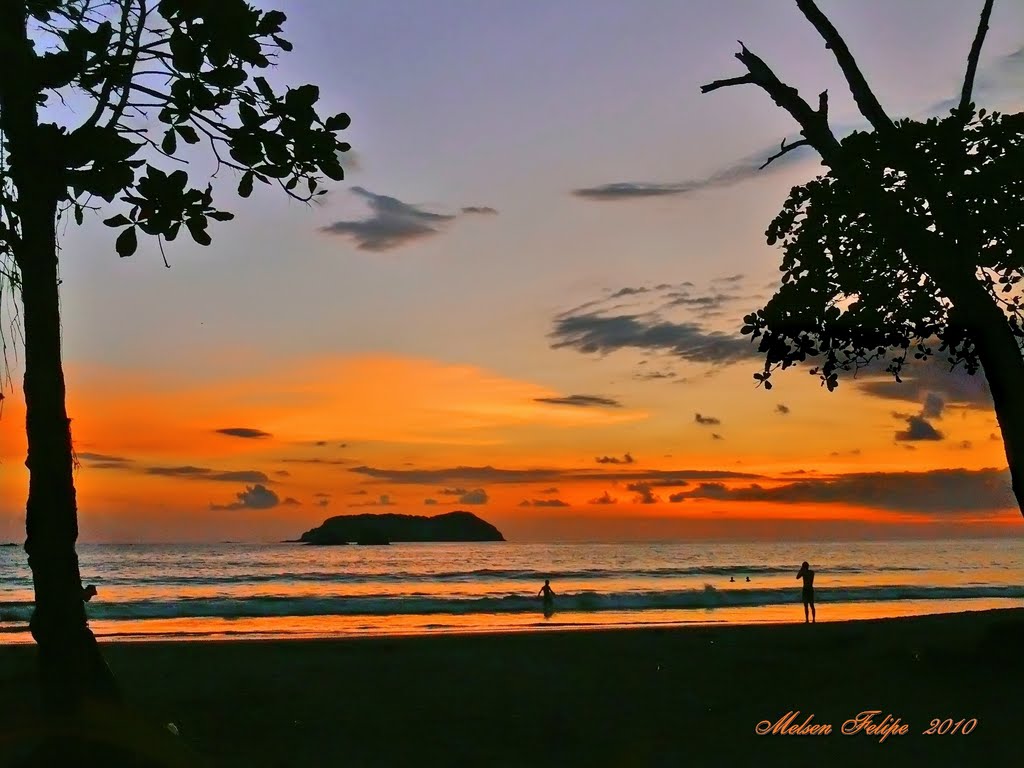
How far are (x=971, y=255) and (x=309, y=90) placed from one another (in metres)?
9.82

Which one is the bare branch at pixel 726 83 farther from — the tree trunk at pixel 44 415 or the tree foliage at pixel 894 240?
the tree trunk at pixel 44 415

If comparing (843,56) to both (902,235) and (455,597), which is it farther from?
(455,597)

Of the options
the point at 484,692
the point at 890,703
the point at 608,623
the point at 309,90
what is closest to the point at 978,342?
the point at 890,703

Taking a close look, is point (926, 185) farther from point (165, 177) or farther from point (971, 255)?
point (165, 177)

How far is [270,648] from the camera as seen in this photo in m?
19.7

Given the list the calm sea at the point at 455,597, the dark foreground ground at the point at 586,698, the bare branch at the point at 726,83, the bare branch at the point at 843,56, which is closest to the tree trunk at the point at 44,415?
the dark foreground ground at the point at 586,698

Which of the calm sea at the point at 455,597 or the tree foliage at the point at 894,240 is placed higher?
the tree foliage at the point at 894,240

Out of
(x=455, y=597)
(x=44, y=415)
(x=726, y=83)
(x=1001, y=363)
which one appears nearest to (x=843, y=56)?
(x=726, y=83)

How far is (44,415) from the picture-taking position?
928 centimetres

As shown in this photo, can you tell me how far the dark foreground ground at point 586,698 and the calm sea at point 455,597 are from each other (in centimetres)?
1753

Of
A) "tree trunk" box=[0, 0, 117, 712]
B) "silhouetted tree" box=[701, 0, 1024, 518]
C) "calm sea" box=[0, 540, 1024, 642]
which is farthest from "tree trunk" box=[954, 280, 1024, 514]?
"calm sea" box=[0, 540, 1024, 642]

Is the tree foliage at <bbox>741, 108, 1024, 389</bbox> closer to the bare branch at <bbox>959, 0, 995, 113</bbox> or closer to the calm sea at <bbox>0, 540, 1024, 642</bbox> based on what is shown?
the bare branch at <bbox>959, 0, 995, 113</bbox>

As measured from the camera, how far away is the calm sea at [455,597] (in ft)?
128

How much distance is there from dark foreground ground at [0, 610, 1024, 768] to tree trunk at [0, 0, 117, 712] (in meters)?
1.79
